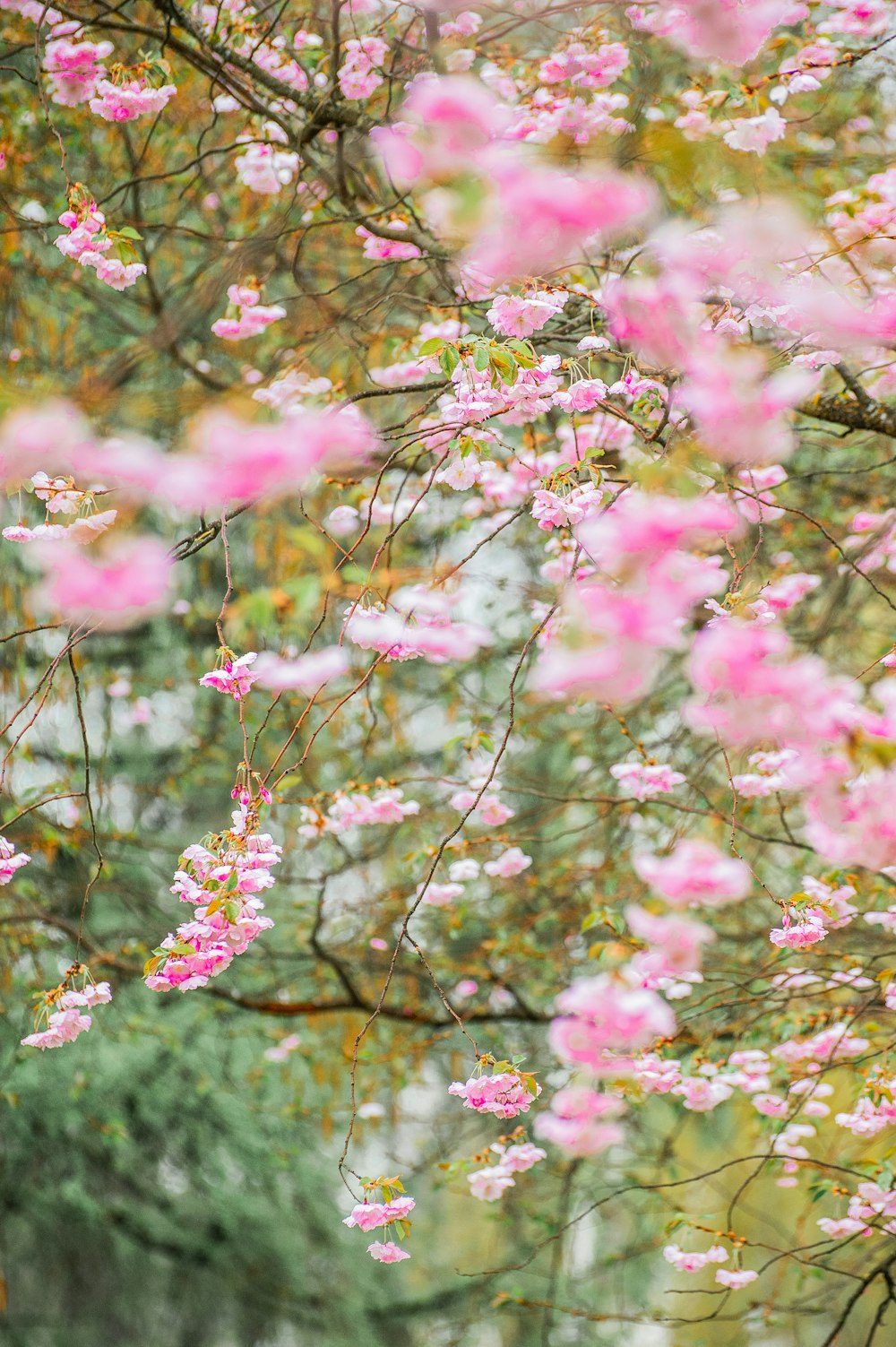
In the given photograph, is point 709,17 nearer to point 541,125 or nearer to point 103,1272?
point 541,125

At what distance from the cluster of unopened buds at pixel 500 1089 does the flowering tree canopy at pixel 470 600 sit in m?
0.01

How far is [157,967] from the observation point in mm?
1611

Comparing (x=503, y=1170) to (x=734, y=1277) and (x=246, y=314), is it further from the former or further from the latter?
(x=246, y=314)

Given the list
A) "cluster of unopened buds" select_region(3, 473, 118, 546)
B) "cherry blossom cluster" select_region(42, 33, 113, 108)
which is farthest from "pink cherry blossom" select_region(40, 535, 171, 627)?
"cherry blossom cluster" select_region(42, 33, 113, 108)

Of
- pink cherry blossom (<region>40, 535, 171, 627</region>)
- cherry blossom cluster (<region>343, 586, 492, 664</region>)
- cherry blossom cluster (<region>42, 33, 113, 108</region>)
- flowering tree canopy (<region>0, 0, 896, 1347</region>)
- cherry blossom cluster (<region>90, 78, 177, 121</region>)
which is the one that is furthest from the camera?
cherry blossom cluster (<region>42, 33, 113, 108</region>)

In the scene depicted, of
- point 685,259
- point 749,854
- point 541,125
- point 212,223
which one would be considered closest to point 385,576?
point 685,259

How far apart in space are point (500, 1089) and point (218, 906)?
46 centimetres

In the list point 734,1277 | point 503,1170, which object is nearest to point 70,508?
point 503,1170

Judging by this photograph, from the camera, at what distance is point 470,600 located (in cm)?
413

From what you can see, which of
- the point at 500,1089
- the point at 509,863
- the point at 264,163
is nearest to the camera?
the point at 500,1089

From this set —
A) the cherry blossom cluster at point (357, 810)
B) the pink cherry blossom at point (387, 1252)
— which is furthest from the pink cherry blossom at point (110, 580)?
the cherry blossom cluster at point (357, 810)

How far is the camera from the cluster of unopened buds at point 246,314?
95.0 inches

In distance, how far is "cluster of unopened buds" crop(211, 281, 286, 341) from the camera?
241cm

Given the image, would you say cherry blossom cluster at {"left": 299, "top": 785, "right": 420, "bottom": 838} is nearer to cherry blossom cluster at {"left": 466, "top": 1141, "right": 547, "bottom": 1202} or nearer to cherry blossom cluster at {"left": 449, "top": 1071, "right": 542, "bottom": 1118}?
cherry blossom cluster at {"left": 466, "top": 1141, "right": 547, "bottom": 1202}
